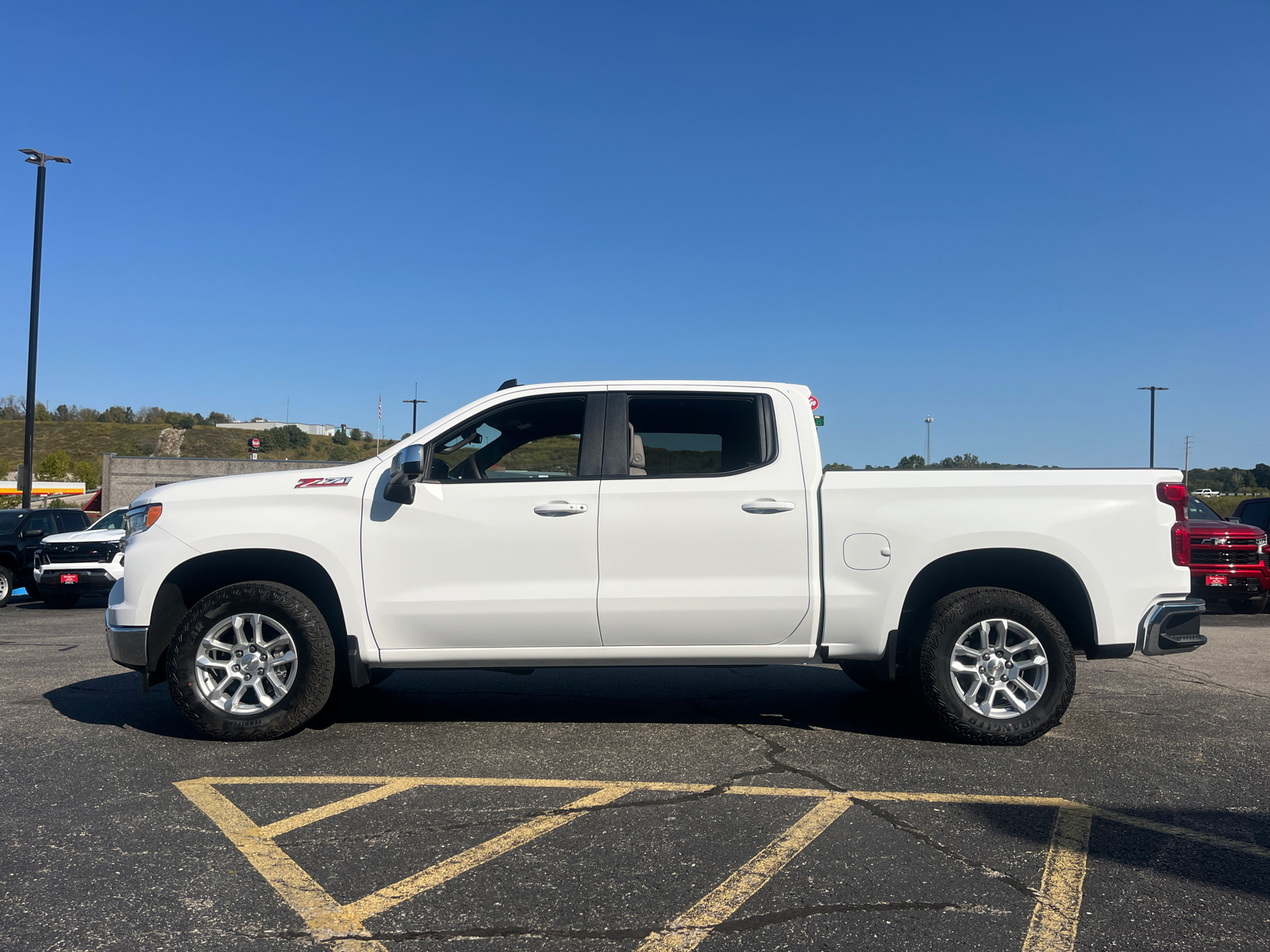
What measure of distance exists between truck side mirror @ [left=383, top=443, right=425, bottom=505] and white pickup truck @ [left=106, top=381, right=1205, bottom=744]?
2 cm

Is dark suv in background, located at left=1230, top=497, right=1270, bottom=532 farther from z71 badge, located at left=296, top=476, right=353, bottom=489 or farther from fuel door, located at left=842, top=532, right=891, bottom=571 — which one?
z71 badge, located at left=296, top=476, right=353, bottom=489

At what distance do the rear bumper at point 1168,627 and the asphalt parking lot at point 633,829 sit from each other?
0.59 meters

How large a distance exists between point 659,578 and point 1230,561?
38.0ft

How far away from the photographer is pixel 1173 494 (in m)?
5.39

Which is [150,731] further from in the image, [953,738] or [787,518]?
[953,738]

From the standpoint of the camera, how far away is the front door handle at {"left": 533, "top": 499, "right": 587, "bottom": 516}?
17.7 feet

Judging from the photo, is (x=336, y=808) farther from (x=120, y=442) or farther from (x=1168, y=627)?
(x=120, y=442)

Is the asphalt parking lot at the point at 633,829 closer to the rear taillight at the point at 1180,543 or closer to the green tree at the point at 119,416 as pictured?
the rear taillight at the point at 1180,543

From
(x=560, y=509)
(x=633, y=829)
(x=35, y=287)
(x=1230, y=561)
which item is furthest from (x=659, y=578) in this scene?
(x=35, y=287)

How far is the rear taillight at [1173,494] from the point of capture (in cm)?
539

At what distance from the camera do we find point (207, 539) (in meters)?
5.41

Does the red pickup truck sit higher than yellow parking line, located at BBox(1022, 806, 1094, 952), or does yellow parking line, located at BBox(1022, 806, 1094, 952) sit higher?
the red pickup truck

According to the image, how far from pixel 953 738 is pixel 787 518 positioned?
5.27 ft

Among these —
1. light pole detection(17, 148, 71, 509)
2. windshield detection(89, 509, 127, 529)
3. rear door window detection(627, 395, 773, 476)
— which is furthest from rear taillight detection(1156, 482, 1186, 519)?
light pole detection(17, 148, 71, 509)
